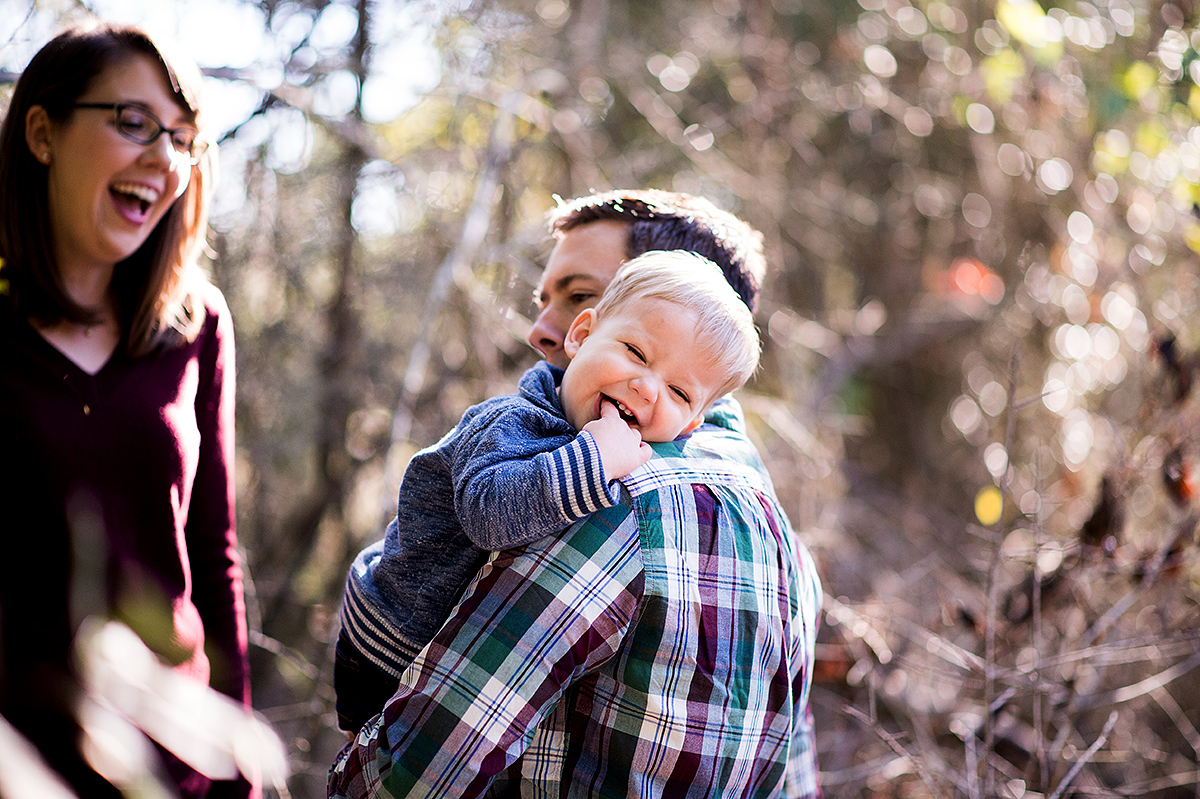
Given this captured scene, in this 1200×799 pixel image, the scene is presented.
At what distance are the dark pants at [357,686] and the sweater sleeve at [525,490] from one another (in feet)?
1.01

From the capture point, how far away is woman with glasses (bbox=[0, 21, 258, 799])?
1553mm

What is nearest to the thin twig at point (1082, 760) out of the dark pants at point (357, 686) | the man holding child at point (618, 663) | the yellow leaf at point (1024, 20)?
the man holding child at point (618, 663)

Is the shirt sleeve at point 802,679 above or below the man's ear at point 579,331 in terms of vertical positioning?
below

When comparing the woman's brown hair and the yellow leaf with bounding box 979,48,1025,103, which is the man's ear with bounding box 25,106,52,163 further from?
the yellow leaf with bounding box 979,48,1025,103

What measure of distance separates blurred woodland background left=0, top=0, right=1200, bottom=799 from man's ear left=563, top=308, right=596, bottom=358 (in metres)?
1.01

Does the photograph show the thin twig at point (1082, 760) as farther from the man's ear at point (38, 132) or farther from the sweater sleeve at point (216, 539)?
the man's ear at point (38, 132)

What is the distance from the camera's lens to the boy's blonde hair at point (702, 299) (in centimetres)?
129

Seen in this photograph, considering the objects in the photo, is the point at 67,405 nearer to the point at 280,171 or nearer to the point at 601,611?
the point at 601,611

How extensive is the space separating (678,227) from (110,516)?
3.77 feet

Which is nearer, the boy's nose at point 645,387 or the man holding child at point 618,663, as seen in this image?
the man holding child at point 618,663

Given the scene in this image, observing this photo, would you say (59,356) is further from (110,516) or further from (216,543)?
(216,543)

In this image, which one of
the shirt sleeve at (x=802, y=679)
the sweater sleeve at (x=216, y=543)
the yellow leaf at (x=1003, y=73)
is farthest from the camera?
the yellow leaf at (x=1003, y=73)

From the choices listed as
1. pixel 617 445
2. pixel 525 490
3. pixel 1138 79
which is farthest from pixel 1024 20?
pixel 525 490

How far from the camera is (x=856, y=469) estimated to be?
5.42 m
